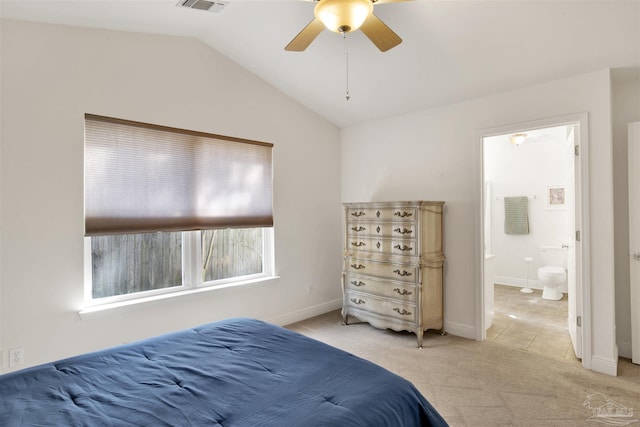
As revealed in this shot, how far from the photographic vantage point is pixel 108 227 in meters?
2.93

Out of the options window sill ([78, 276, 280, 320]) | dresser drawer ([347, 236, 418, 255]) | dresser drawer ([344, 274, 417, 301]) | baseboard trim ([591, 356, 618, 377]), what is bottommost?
baseboard trim ([591, 356, 618, 377])

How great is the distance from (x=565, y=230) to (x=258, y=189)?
17.3 feet

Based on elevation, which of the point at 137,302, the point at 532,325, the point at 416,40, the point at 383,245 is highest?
the point at 416,40

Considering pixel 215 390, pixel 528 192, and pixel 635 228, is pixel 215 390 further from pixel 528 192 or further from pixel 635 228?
pixel 528 192

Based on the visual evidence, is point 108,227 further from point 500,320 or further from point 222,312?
point 500,320

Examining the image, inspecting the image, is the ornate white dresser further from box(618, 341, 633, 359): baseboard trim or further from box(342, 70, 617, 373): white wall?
box(618, 341, 633, 359): baseboard trim

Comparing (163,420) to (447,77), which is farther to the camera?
(447,77)

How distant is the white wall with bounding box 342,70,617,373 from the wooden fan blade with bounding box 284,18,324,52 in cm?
217

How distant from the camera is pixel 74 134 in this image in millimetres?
2799

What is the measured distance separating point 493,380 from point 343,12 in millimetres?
2926

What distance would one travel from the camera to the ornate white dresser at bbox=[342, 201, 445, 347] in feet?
11.8

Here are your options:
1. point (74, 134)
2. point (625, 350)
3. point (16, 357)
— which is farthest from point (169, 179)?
point (625, 350)

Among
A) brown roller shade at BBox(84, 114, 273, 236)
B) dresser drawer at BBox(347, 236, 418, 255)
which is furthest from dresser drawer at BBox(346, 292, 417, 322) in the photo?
brown roller shade at BBox(84, 114, 273, 236)

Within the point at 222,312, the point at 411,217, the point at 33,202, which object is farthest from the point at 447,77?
the point at 33,202
